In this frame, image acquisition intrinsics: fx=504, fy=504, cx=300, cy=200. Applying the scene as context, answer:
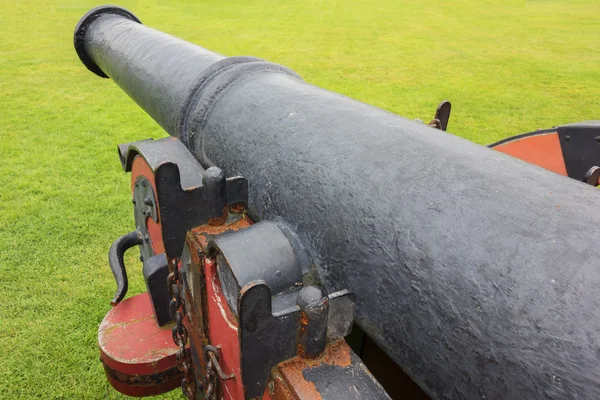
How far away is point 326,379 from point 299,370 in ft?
0.19

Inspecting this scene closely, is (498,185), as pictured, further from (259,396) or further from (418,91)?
(418,91)

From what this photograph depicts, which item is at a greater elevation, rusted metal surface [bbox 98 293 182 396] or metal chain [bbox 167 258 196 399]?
metal chain [bbox 167 258 196 399]

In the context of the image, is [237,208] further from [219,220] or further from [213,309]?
[213,309]

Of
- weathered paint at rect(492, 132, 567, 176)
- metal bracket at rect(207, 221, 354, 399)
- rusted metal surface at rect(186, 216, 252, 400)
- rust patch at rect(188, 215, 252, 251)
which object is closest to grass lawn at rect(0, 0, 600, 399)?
rusted metal surface at rect(186, 216, 252, 400)

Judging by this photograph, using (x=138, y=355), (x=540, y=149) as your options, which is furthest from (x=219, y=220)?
(x=540, y=149)

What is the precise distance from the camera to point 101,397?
253 cm

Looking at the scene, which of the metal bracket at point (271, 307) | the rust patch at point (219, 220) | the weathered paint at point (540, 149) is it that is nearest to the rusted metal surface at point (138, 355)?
the rust patch at point (219, 220)

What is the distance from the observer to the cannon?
2.26ft

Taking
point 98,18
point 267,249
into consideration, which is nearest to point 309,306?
point 267,249

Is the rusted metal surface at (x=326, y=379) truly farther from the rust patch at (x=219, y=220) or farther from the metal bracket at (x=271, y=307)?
the rust patch at (x=219, y=220)

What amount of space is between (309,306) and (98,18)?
9.10 ft

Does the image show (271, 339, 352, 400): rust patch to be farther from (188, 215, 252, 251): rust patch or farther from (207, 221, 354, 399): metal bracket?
(188, 215, 252, 251): rust patch

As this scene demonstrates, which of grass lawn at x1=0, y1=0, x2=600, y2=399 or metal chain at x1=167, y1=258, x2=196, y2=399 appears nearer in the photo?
metal chain at x1=167, y1=258, x2=196, y2=399

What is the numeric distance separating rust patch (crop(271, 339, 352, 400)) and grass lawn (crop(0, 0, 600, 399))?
1967mm
